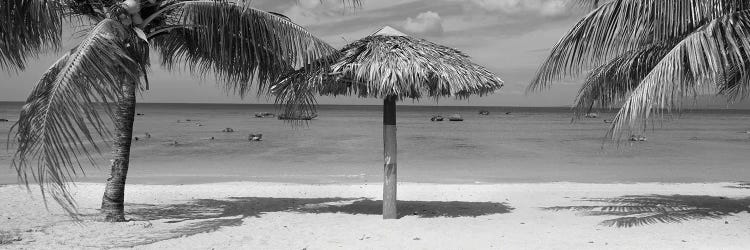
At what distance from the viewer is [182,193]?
10148 millimetres

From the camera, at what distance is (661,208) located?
8.46 m

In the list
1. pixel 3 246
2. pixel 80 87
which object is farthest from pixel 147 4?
pixel 3 246

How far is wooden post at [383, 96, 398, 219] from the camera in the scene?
7031mm

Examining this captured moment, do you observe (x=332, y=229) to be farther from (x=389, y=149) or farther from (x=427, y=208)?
(x=427, y=208)

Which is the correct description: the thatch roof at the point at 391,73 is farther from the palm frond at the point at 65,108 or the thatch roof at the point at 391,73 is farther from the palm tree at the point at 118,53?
the palm frond at the point at 65,108

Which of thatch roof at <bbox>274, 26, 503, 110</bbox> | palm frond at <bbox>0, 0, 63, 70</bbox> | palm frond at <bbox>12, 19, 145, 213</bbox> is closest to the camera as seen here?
palm frond at <bbox>12, 19, 145, 213</bbox>

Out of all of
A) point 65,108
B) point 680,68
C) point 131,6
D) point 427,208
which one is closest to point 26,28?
point 131,6

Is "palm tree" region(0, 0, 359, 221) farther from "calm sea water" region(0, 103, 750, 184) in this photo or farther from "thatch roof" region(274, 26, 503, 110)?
"calm sea water" region(0, 103, 750, 184)

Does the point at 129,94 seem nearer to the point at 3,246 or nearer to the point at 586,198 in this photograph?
the point at 3,246

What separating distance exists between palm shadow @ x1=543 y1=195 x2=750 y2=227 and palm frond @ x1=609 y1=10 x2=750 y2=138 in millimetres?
1638

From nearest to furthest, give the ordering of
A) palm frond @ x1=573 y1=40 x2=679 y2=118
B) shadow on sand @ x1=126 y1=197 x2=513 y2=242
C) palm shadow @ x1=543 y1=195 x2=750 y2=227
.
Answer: palm shadow @ x1=543 y1=195 x2=750 y2=227
shadow on sand @ x1=126 y1=197 x2=513 y2=242
palm frond @ x1=573 y1=40 x2=679 y2=118

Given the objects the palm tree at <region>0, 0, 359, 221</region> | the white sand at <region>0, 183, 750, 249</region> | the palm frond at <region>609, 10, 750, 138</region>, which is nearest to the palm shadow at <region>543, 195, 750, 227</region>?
the white sand at <region>0, 183, 750, 249</region>

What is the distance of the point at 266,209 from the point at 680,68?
17.9 feet

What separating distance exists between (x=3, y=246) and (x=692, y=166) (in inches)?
688
